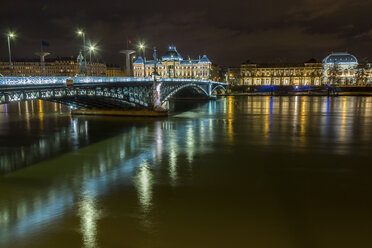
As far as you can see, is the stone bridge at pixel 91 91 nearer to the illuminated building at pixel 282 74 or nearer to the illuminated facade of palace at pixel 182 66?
the illuminated facade of palace at pixel 182 66

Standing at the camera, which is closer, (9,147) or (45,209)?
(45,209)

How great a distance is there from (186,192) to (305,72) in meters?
169

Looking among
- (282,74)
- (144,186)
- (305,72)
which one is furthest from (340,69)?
(144,186)

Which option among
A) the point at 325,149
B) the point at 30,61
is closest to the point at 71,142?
the point at 325,149

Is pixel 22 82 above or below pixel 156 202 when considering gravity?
above

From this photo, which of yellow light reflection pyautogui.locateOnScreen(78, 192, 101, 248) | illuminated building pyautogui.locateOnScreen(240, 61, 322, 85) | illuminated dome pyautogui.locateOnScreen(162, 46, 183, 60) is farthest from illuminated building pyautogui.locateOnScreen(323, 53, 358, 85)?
yellow light reflection pyautogui.locateOnScreen(78, 192, 101, 248)

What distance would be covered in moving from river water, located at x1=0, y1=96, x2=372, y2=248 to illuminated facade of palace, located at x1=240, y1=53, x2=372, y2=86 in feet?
486

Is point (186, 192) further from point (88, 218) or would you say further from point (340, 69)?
point (340, 69)

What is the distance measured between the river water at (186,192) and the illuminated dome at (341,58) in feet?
509

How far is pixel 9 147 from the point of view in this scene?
24.5 metres

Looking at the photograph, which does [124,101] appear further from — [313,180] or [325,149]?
[313,180]

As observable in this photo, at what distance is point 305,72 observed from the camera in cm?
16888

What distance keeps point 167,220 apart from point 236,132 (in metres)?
20.9

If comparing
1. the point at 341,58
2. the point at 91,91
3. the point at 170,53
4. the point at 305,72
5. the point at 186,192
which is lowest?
the point at 186,192
